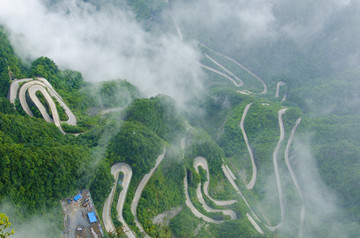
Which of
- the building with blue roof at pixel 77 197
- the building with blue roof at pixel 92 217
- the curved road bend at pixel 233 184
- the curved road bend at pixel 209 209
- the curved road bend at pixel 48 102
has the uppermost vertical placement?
the curved road bend at pixel 48 102

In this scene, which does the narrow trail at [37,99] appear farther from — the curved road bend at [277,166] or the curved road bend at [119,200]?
the curved road bend at [277,166]

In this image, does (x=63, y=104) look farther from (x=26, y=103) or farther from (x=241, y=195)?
(x=241, y=195)

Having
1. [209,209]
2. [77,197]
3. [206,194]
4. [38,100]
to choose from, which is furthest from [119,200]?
[38,100]

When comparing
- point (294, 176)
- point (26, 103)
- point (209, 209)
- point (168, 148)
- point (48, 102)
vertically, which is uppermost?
point (48, 102)

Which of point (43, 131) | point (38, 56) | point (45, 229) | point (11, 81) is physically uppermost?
point (38, 56)

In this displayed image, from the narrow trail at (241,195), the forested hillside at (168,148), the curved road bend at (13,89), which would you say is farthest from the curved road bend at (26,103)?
the narrow trail at (241,195)

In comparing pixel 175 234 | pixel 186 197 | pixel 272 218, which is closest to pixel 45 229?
pixel 175 234

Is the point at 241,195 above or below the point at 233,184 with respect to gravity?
below

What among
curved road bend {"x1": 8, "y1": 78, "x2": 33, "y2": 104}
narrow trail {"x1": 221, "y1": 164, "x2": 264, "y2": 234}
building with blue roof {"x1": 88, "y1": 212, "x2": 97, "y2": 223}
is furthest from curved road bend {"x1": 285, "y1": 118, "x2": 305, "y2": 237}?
curved road bend {"x1": 8, "y1": 78, "x2": 33, "y2": 104}

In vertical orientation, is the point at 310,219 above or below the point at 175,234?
above

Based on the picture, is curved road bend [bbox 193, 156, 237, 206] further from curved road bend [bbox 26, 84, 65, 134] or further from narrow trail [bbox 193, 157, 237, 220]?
curved road bend [bbox 26, 84, 65, 134]

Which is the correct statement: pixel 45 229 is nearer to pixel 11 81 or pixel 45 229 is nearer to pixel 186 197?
pixel 186 197
